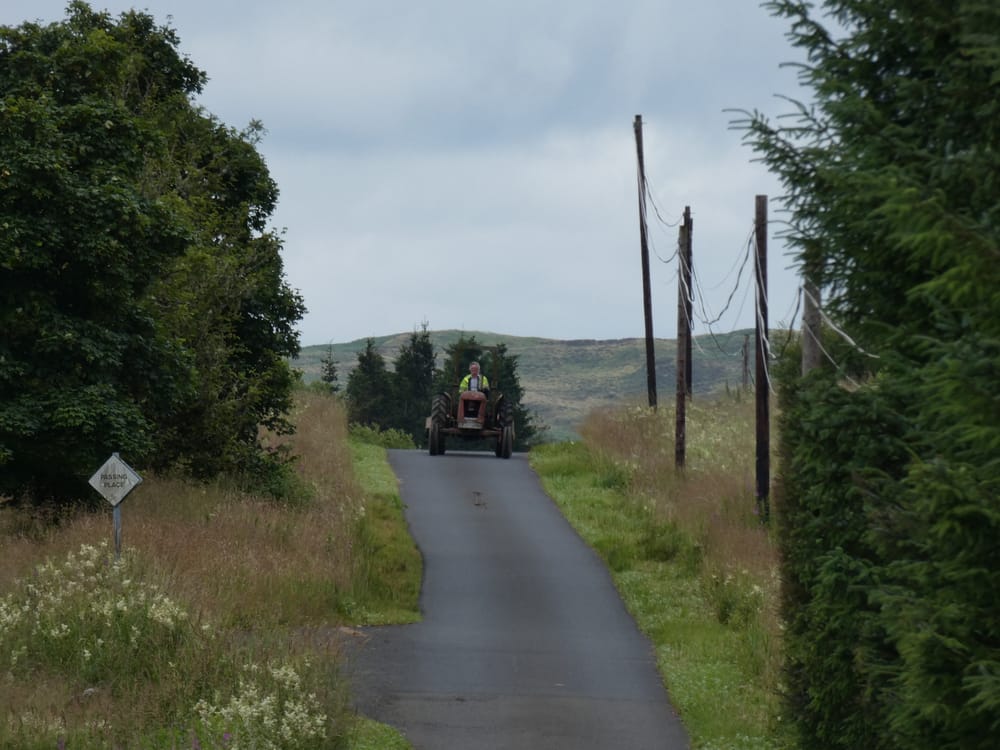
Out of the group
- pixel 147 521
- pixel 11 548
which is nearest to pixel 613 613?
pixel 147 521

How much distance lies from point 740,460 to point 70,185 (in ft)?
53.1

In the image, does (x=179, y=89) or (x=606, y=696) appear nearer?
(x=606, y=696)

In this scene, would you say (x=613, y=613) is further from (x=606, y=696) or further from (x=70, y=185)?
(x=70, y=185)

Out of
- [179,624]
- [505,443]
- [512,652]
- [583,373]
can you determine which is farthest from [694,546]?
[583,373]

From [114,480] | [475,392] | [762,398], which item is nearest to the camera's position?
[114,480]

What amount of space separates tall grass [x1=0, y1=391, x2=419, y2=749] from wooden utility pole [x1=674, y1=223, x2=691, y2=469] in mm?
9285

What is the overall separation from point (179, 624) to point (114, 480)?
441cm

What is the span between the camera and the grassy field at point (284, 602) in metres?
11.6

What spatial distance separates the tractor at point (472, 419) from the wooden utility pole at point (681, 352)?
17.2ft

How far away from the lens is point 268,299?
29922 mm

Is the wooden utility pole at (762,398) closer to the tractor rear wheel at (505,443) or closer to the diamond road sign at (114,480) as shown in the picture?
the diamond road sign at (114,480)

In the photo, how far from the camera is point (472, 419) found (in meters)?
35.6

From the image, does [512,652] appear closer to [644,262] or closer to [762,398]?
[762,398]

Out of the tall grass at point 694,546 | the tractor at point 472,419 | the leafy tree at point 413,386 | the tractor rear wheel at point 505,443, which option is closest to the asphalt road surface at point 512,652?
the tall grass at point 694,546
